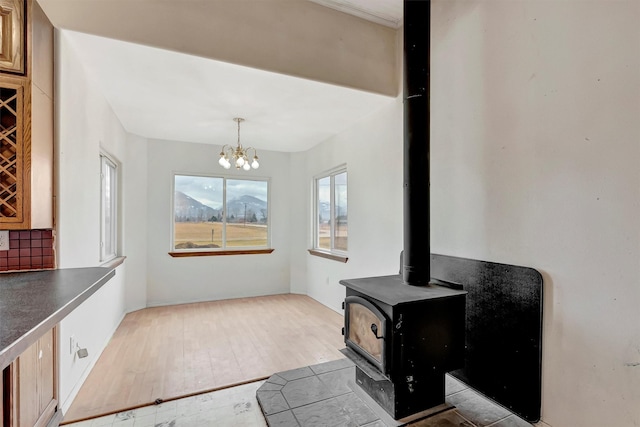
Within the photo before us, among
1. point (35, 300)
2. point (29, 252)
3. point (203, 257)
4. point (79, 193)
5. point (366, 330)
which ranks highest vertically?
point (79, 193)

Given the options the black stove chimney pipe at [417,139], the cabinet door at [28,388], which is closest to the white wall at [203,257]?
the cabinet door at [28,388]

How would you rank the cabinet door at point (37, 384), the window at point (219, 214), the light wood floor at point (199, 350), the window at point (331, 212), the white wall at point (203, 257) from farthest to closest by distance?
the window at point (219, 214) < the white wall at point (203, 257) < the window at point (331, 212) < the light wood floor at point (199, 350) < the cabinet door at point (37, 384)

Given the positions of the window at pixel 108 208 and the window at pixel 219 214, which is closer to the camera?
the window at pixel 108 208

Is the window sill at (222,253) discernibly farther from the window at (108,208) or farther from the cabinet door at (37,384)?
the cabinet door at (37,384)

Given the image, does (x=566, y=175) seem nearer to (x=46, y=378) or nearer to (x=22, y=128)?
(x=22, y=128)

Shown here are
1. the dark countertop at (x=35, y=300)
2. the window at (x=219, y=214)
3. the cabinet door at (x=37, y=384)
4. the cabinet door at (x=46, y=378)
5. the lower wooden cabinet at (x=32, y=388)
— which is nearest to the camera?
the dark countertop at (x=35, y=300)

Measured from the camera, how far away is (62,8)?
79.1 inches

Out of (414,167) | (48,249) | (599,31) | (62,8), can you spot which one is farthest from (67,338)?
(599,31)

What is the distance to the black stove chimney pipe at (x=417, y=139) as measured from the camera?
2.08 metres

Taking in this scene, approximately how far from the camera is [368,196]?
3605mm

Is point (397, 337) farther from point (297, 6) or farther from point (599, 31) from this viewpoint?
point (297, 6)

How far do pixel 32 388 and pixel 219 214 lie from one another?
3.48m

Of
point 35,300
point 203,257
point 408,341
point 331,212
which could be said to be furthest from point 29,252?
point 331,212

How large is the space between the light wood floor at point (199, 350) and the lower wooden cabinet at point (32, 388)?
0.25 meters
